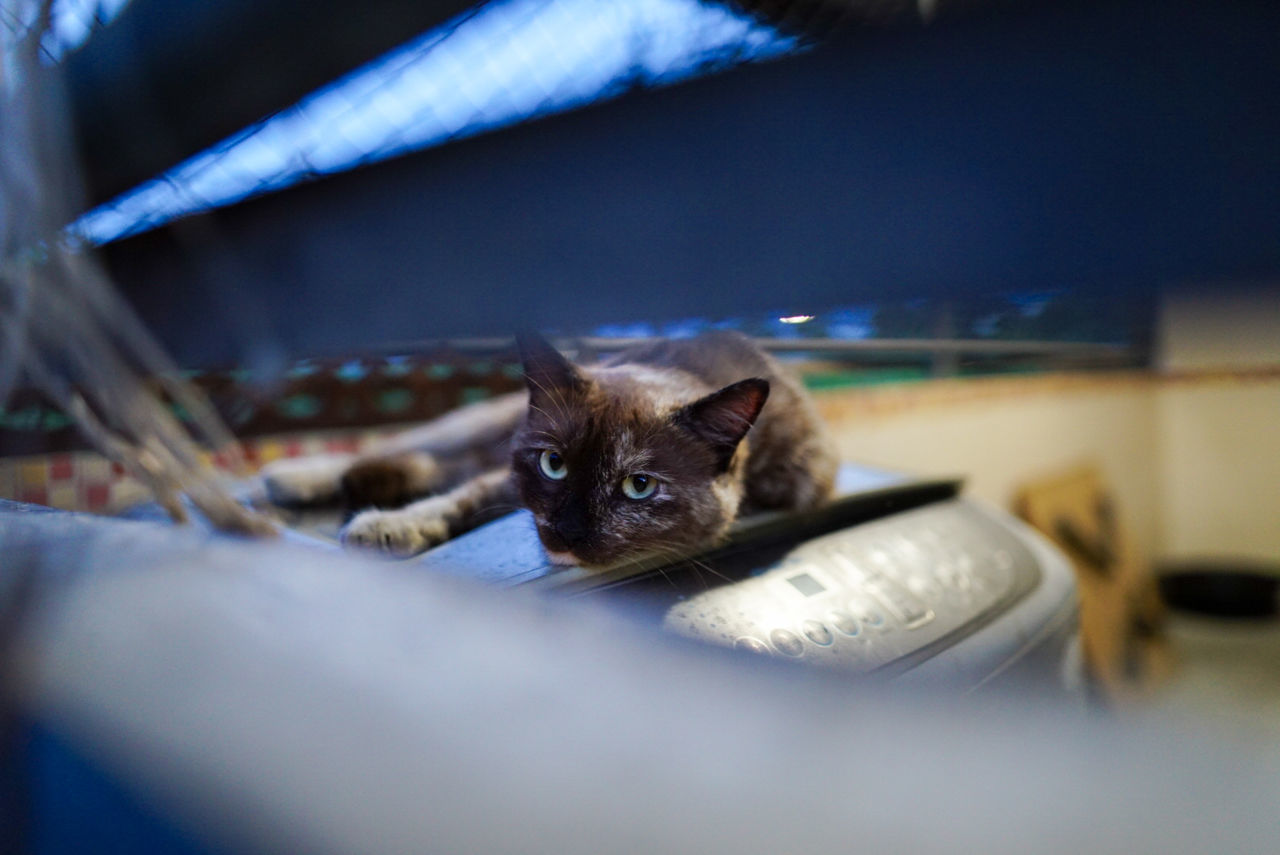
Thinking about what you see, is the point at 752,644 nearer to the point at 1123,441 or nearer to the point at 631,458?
the point at 631,458

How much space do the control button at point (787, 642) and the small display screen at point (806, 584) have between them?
0.06 m

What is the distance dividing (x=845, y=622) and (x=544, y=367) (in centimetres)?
30

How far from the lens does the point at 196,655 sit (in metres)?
0.27

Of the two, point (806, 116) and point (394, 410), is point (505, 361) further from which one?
point (394, 410)

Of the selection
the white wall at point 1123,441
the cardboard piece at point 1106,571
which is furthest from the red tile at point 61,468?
the cardboard piece at point 1106,571

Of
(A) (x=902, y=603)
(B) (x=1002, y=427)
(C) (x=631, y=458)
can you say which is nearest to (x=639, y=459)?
(C) (x=631, y=458)

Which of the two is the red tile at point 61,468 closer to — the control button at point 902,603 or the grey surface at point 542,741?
the grey surface at point 542,741

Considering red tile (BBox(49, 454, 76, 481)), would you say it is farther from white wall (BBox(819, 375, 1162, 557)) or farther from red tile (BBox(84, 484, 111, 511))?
white wall (BBox(819, 375, 1162, 557))

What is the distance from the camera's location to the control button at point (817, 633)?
1.58 ft

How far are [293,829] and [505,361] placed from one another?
17.0 inches

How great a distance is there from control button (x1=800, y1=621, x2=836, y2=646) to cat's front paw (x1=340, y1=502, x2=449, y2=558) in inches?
11.8

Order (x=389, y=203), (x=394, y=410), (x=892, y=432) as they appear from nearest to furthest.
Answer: (x=389, y=203)
(x=394, y=410)
(x=892, y=432)

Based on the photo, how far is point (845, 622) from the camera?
51cm

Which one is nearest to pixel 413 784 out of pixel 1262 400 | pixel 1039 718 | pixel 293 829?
pixel 293 829
